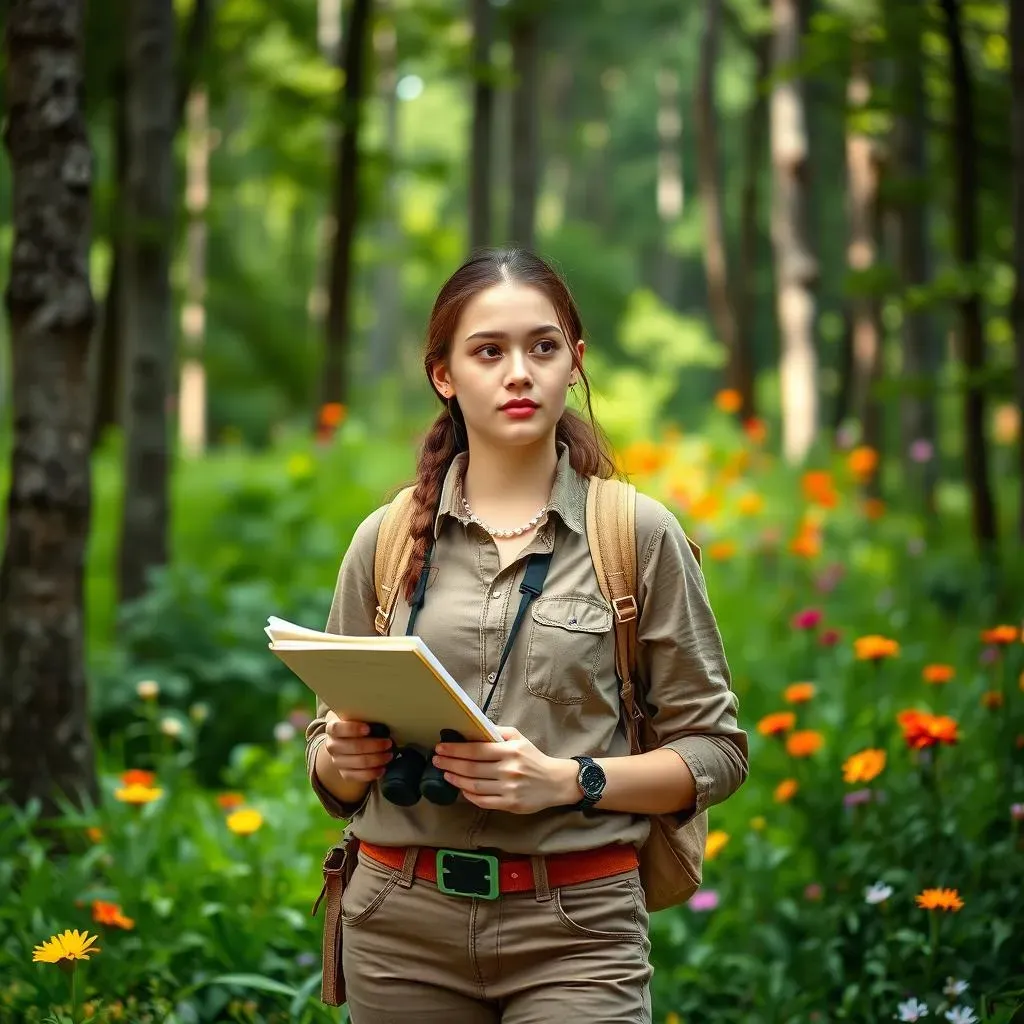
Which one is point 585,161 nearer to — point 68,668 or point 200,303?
point 200,303

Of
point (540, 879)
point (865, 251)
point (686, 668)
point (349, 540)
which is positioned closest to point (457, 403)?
point (686, 668)

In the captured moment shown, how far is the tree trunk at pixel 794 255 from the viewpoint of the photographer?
10.8 meters

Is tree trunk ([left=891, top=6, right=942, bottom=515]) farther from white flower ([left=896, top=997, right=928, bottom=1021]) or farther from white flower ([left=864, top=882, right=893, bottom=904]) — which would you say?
white flower ([left=896, top=997, right=928, bottom=1021])

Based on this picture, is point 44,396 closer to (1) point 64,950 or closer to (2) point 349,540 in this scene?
(1) point 64,950

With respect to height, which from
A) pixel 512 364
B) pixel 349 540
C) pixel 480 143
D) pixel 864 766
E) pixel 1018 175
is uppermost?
pixel 480 143

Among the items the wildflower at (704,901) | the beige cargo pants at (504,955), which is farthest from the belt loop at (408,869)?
the wildflower at (704,901)

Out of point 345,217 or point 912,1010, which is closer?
point 912,1010

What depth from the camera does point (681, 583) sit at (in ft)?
6.89

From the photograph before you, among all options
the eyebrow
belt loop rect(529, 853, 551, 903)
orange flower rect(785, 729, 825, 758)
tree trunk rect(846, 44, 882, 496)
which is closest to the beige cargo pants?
belt loop rect(529, 853, 551, 903)

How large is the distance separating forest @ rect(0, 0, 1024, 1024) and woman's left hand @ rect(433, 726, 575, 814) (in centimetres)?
86

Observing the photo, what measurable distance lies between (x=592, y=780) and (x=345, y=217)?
31.2ft

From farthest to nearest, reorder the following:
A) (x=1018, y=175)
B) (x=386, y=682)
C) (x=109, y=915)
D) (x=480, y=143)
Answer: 1. (x=480, y=143)
2. (x=1018, y=175)
3. (x=109, y=915)
4. (x=386, y=682)

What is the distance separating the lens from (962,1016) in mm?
2809

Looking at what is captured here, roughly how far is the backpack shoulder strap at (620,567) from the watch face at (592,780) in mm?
173
